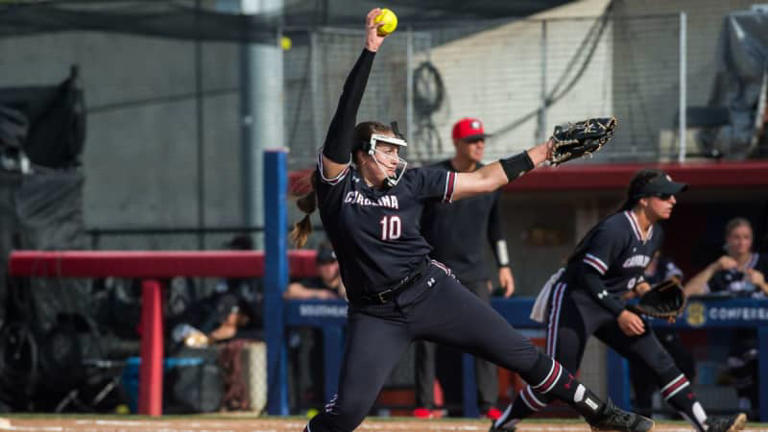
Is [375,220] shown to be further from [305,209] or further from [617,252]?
[617,252]

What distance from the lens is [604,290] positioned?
7.33 m

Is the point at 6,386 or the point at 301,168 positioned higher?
the point at 301,168

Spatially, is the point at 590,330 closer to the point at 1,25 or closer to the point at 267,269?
the point at 267,269

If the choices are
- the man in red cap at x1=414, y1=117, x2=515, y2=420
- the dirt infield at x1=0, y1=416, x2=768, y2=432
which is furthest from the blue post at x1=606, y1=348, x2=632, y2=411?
the man in red cap at x1=414, y1=117, x2=515, y2=420

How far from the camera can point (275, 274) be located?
9922 mm

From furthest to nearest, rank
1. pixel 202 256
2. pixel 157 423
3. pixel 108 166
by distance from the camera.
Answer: pixel 108 166 < pixel 202 256 < pixel 157 423

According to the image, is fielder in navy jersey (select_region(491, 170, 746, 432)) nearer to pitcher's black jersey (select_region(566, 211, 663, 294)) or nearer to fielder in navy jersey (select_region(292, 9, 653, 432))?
pitcher's black jersey (select_region(566, 211, 663, 294))

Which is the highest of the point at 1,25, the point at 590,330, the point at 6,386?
the point at 1,25

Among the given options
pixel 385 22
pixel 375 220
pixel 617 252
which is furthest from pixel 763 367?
pixel 385 22

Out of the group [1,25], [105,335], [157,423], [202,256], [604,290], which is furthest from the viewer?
[1,25]

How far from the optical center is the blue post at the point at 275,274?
978 cm

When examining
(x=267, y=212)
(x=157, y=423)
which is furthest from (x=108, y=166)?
(x=157, y=423)

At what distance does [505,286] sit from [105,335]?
13.9 ft

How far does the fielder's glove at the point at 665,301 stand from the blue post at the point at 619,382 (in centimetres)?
133
